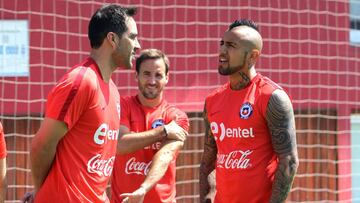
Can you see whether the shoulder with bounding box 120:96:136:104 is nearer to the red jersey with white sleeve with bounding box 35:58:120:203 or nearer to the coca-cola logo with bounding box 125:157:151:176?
the coca-cola logo with bounding box 125:157:151:176

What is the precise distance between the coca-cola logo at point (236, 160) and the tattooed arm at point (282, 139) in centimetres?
20

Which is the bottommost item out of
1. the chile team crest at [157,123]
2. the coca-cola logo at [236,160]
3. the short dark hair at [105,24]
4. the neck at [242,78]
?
the coca-cola logo at [236,160]

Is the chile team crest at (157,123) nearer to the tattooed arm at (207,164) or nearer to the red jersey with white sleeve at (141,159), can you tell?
the red jersey with white sleeve at (141,159)

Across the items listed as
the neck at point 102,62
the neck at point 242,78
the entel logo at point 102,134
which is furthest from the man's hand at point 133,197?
the neck at point 242,78

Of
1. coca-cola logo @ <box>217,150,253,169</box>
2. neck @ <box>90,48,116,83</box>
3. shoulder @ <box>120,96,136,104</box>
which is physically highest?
neck @ <box>90,48,116,83</box>

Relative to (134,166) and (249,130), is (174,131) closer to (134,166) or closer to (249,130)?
(134,166)

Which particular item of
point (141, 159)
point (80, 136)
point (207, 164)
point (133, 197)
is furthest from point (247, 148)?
point (80, 136)

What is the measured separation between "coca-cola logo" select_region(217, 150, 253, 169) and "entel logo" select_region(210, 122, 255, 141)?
0.31 feet

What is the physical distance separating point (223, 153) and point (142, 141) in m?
0.67

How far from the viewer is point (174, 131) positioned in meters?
5.50

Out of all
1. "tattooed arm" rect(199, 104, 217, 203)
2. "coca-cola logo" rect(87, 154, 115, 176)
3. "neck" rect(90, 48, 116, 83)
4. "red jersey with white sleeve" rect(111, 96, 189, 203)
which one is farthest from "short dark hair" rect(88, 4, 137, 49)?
"red jersey with white sleeve" rect(111, 96, 189, 203)

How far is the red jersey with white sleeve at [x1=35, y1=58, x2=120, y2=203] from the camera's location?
402 cm

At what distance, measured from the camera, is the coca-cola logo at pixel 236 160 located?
15.9ft

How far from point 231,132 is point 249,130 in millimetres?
132
